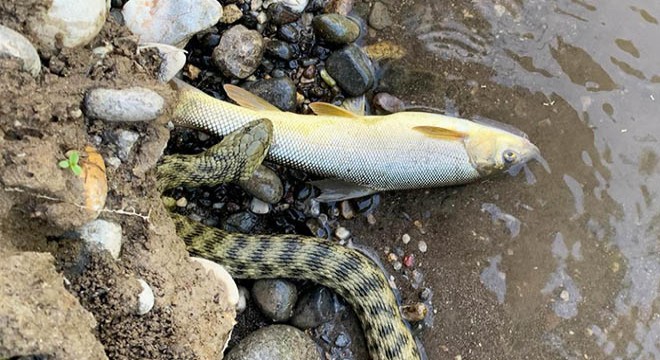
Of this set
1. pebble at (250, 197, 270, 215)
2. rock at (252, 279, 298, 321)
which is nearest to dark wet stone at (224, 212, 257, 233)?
pebble at (250, 197, 270, 215)

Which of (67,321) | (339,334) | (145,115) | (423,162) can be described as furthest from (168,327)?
(423,162)

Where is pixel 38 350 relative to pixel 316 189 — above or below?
above

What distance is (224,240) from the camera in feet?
19.0

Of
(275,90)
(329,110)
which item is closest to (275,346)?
(329,110)

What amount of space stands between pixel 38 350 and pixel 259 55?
10.1 ft

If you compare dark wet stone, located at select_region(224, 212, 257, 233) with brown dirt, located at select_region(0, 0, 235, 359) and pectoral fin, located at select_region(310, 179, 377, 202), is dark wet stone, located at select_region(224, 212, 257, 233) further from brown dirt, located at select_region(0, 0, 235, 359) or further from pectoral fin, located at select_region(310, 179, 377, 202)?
brown dirt, located at select_region(0, 0, 235, 359)

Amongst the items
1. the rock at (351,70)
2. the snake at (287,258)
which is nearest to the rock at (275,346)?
the snake at (287,258)

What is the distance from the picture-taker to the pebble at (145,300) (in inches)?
178

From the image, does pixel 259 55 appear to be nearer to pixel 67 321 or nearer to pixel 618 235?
pixel 67 321

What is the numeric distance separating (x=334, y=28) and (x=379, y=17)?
46cm

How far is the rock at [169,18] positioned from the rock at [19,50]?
1.01 m

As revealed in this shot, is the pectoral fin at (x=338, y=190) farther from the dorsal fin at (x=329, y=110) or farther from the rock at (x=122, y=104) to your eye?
the rock at (x=122, y=104)

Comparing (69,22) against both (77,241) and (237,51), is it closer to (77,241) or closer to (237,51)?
(77,241)

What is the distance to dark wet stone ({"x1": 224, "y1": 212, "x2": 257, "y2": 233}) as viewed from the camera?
604 centimetres
